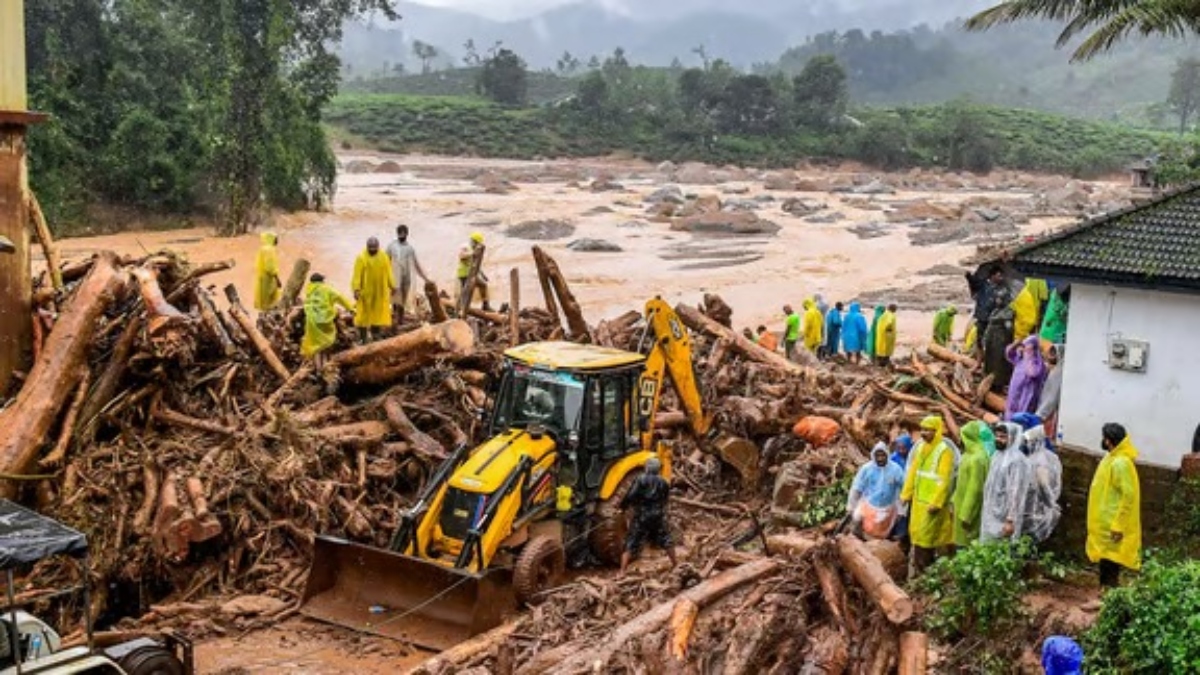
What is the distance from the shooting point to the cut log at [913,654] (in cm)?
830

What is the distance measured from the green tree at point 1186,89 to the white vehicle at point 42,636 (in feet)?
411

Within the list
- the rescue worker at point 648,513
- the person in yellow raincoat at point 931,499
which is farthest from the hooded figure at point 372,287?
the person in yellow raincoat at point 931,499

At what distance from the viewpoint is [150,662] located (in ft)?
28.5

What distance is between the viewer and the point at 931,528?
409 inches

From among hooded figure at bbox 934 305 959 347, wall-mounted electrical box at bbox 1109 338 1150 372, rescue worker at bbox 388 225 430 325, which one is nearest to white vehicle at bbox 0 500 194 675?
wall-mounted electrical box at bbox 1109 338 1150 372

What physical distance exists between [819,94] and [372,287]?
89.1 meters

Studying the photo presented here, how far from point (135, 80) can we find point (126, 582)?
108 ft

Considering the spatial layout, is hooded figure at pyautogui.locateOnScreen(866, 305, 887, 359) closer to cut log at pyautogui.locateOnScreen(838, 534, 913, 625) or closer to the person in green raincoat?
the person in green raincoat

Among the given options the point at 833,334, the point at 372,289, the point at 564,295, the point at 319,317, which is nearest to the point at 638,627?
the point at 319,317

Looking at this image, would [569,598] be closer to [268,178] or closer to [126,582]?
[126,582]

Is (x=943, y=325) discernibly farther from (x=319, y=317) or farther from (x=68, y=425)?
(x=68, y=425)

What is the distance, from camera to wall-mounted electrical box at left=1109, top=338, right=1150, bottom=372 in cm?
1154

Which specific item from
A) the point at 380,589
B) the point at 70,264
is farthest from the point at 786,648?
the point at 70,264

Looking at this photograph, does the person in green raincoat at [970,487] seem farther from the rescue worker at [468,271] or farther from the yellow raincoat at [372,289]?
the rescue worker at [468,271]
